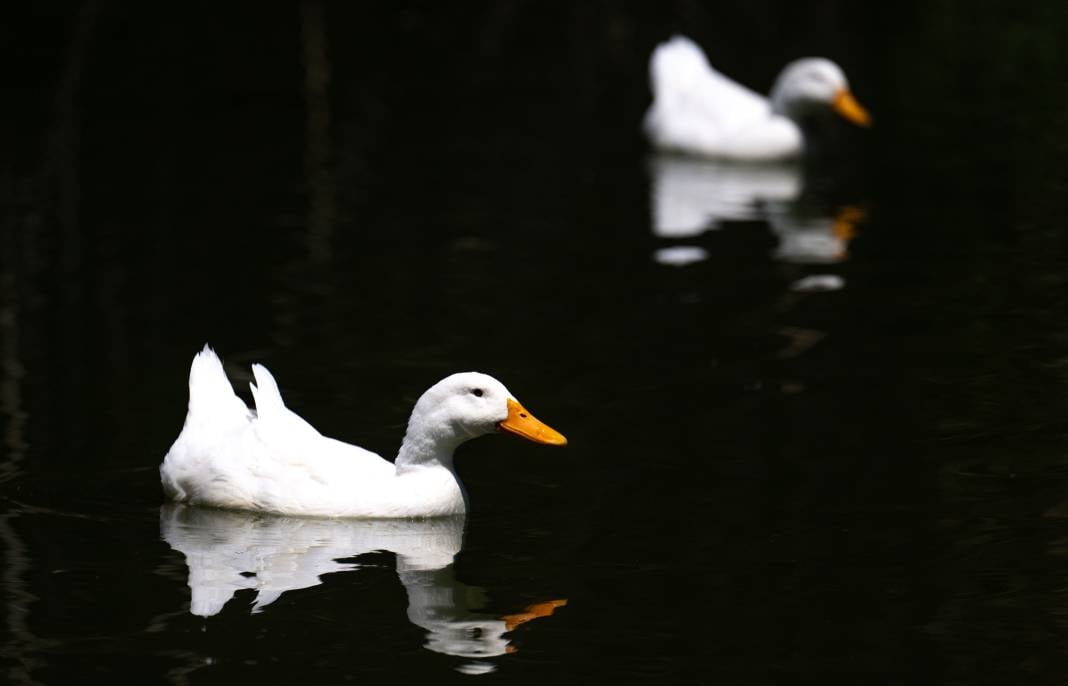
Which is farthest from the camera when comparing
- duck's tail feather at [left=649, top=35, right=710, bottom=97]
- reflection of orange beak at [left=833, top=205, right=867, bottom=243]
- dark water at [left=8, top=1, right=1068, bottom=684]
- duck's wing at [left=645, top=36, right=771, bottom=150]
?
duck's tail feather at [left=649, top=35, right=710, bottom=97]

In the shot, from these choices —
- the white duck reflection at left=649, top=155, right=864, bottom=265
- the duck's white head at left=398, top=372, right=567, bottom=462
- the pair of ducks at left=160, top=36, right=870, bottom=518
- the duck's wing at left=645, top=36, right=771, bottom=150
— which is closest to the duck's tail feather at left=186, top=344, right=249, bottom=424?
the pair of ducks at left=160, top=36, right=870, bottom=518

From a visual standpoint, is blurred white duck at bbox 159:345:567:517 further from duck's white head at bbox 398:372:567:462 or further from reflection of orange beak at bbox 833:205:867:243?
reflection of orange beak at bbox 833:205:867:243

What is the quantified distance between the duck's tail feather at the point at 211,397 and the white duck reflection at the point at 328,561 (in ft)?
1.41

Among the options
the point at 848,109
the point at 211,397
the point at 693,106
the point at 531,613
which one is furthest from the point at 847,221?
the point at 531,613

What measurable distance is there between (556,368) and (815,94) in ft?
25.5

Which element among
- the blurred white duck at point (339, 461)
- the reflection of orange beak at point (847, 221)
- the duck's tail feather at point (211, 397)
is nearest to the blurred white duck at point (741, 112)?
the reflection of orange beak at point (847, 221)

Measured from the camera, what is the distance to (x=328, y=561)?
7.41 m

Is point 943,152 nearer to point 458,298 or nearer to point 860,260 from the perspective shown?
point 860,260

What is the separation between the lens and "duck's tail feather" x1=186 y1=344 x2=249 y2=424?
8.38 metres

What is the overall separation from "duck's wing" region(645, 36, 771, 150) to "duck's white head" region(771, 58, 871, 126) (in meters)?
0.22

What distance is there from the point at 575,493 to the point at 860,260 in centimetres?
519

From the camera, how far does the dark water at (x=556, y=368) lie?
6.65m

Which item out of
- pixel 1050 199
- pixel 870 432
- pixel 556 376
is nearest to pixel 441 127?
pixel 1050 199

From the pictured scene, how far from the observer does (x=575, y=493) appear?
815 centimetres
